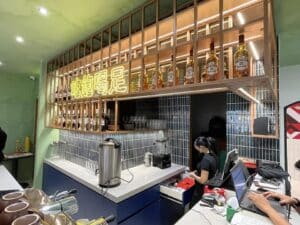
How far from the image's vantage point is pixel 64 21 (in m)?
2.46

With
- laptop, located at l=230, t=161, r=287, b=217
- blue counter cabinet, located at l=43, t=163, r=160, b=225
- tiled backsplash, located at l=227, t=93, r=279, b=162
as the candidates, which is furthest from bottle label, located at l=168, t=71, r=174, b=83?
tiled backsplash, located at l=227, t=93, r=279, b=162

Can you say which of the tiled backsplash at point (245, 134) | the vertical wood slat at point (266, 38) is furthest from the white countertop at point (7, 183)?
the tiled backsplash at point (245, 134)

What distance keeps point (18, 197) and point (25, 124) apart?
5431 millimetres

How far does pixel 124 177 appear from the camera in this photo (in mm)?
2381

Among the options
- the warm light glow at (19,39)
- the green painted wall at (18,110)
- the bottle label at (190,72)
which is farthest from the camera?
the green painted wall at (18,110)

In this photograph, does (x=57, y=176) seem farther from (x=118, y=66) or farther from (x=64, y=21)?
(x=64, y=21)

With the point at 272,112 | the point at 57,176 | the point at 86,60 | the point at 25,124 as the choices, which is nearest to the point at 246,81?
the point at 272,112

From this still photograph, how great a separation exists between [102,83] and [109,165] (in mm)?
1120

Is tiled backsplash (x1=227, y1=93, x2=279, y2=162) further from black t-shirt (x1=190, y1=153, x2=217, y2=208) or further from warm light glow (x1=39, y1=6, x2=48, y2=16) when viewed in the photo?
warm light glow (x1=39, y1=6, x2=48, y2=16)

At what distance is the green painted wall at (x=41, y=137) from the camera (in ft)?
12.7

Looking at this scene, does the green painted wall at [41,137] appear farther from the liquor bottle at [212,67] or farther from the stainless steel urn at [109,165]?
the liquor bottle at [212,67]

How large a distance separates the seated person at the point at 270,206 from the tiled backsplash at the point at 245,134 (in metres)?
1.23

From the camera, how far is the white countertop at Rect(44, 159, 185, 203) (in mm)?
1922

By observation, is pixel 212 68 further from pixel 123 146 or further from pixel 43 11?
pixel 43 11
